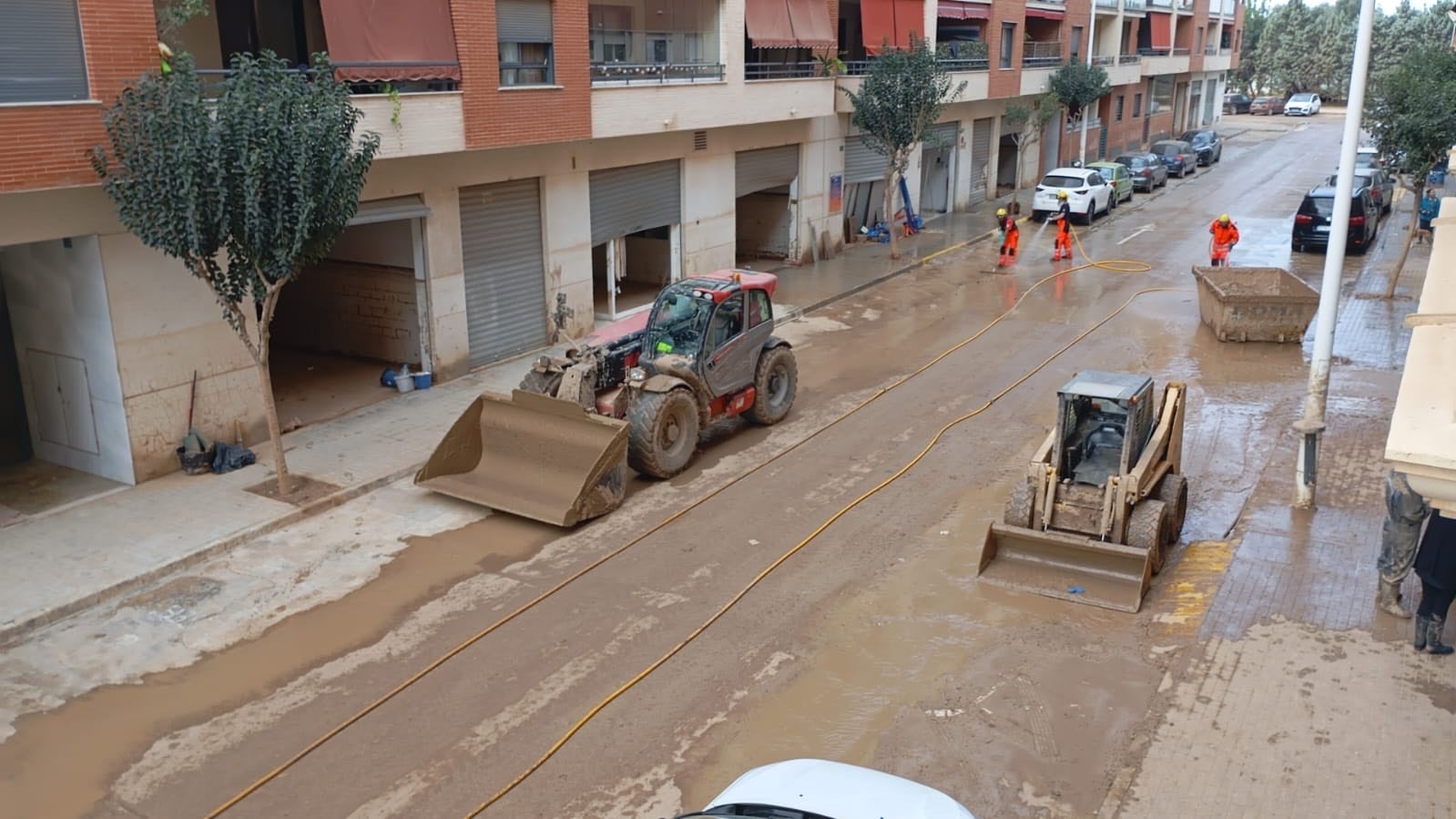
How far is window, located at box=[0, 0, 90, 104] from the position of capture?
10766 millimetres

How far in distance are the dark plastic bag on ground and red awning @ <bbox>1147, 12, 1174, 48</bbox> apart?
156ft

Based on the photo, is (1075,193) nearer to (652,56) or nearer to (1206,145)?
(652,56)

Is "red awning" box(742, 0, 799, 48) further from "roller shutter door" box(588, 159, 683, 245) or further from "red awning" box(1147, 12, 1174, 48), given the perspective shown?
"red awning" box(1147, 12, 1174, 48)

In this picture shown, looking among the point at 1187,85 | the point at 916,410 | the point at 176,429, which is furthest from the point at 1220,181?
the point at 176,429

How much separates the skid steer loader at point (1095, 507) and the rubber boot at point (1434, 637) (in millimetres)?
2161

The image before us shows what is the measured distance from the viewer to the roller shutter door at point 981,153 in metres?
36.8

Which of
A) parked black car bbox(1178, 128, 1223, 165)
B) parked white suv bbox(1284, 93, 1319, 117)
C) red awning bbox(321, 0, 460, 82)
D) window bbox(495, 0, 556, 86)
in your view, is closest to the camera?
red awning bbox(321, 0, 460, 82)

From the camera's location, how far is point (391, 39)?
Answer: 1454 centimetres

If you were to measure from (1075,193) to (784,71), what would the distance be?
11533 millimetres

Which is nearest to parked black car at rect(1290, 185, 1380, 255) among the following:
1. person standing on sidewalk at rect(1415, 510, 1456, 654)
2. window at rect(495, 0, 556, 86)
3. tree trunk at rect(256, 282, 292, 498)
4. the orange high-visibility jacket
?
the orange high-visibility jacket

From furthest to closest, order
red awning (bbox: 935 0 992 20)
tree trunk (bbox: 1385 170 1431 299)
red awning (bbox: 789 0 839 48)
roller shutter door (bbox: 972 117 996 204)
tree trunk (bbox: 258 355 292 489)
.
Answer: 1. roller shutter door (bbox: 972 117 996 204)
2. red awning (bbox: 935 0 992 20)
3. red awning (bbox: 789 0 839 48)
4. tree trunk (bbox: 1385 170 1431 299)
5. tree trunk (bbox: 258 355 292 489)

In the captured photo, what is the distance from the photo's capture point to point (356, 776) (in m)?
7.77

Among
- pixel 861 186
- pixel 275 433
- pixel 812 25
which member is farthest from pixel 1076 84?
pixel 275 433

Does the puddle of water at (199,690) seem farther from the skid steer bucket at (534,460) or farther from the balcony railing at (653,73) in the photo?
the balcony railing at (653,73)
